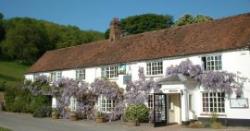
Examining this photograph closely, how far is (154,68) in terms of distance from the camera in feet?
87.9

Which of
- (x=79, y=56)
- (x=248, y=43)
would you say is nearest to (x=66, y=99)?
(x=79, y=56)

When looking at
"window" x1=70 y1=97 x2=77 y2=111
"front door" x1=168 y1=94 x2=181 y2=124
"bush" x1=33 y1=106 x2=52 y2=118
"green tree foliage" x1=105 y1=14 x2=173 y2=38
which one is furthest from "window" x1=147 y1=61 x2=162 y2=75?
"green tree foliage" x1=105 y1=14 x2=173 y2=38

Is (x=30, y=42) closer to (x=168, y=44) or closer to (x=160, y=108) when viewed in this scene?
(x=168, y=44)

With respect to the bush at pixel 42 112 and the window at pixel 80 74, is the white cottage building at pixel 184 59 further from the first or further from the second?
the bush at pixel 42 112

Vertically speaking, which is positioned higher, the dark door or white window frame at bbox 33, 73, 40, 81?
white window frame at bbox 33, 73, 40, 81

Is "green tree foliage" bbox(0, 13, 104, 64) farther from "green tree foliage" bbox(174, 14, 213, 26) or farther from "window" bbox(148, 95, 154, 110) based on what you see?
"window" bbox(148, 95, 154, 110)

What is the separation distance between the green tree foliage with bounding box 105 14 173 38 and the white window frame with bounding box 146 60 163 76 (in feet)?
137

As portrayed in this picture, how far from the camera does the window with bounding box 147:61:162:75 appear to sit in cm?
2645

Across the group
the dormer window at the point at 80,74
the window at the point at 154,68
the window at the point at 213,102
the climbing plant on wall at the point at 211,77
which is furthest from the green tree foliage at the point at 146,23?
the window at the point at 213,102

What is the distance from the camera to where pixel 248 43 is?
21578 mm

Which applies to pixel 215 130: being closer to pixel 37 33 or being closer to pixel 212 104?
pixel 212 104

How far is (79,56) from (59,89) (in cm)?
400

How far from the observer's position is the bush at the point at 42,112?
3441cm

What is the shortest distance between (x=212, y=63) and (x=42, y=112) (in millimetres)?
18369
